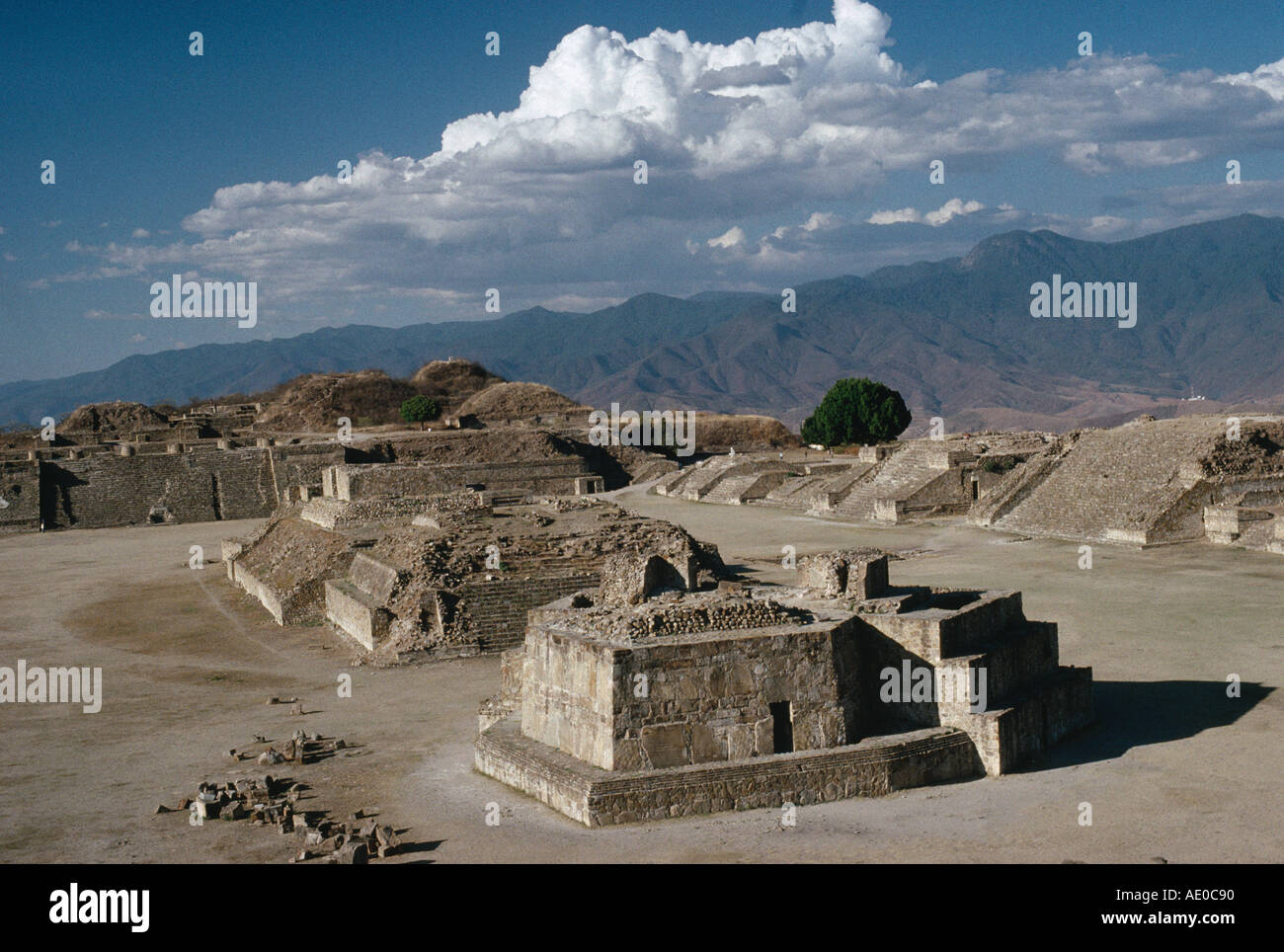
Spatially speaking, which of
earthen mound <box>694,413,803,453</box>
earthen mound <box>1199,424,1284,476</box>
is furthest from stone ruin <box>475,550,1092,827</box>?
earthen mound <box>694,413,803,453</box>

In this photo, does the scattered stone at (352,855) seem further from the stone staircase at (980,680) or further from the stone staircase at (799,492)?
the stone staircase at (799,492)

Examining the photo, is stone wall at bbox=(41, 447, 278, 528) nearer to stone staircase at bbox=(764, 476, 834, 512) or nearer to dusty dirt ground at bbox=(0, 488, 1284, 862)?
dusty dirt ground at bbox=(0, 488, 1284, 862)

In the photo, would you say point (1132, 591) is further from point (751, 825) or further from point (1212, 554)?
point (751, 825)

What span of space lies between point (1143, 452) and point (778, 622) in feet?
84.5

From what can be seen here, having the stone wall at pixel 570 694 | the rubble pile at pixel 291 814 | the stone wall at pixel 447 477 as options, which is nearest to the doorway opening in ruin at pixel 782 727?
the stone wall at pixel 570 694

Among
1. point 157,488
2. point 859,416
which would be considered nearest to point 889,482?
point 859,416

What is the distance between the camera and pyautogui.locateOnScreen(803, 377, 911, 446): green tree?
63.4 metres

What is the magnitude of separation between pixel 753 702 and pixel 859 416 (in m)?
51.9

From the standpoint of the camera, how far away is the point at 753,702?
12.8 meters

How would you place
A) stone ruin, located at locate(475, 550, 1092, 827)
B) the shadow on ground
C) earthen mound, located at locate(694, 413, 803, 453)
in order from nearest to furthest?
stone ruin, located at locate(475, 550, 1092, 827) → the shadow on ground → earthen mound, located at locate(694, 413, 803, 453)

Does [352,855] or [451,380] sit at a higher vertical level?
[451,380]

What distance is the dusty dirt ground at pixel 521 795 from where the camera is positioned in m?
11.6

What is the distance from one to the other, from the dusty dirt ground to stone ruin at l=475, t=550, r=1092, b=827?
11.7 inches

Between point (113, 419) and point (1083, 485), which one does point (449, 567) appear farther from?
point (113, 419)
